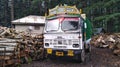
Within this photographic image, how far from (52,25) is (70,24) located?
3.89 feet

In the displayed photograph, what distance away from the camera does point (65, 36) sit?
16203 mm

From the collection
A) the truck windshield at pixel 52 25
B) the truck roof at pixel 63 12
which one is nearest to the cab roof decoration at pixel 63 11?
the truck roof at pixel 63 12

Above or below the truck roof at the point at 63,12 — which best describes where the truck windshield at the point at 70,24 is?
below

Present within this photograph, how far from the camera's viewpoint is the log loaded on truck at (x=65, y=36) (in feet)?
52.7

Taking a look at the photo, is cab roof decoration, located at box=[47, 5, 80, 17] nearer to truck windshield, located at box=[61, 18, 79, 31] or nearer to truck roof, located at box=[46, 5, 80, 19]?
truck roof, located at box=[46, 5, 80, 19]

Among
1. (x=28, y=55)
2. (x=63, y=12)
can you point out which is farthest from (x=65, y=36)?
(x=28, y=55)

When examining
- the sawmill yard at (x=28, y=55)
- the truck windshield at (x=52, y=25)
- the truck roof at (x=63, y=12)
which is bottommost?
the sawmill yard at (x=28, y=55)

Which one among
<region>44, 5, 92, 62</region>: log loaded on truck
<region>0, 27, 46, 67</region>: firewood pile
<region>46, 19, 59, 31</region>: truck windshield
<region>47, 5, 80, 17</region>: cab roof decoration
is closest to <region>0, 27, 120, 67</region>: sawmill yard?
<region>0, 27, 46, 67</region>: firewood pile

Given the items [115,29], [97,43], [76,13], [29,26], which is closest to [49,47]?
[76,13]

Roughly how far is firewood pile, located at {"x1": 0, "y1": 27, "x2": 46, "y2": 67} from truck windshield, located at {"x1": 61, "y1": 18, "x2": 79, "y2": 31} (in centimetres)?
266

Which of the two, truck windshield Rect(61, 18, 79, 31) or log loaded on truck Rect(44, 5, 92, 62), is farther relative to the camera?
truck windshield Rect(61, 18, 79, 31)

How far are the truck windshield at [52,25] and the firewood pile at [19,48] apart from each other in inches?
67.6

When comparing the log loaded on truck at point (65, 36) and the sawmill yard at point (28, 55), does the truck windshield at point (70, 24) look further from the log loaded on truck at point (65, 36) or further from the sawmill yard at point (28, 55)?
the sawmill yard at point (28, 55)

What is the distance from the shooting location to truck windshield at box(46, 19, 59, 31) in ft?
54.7
